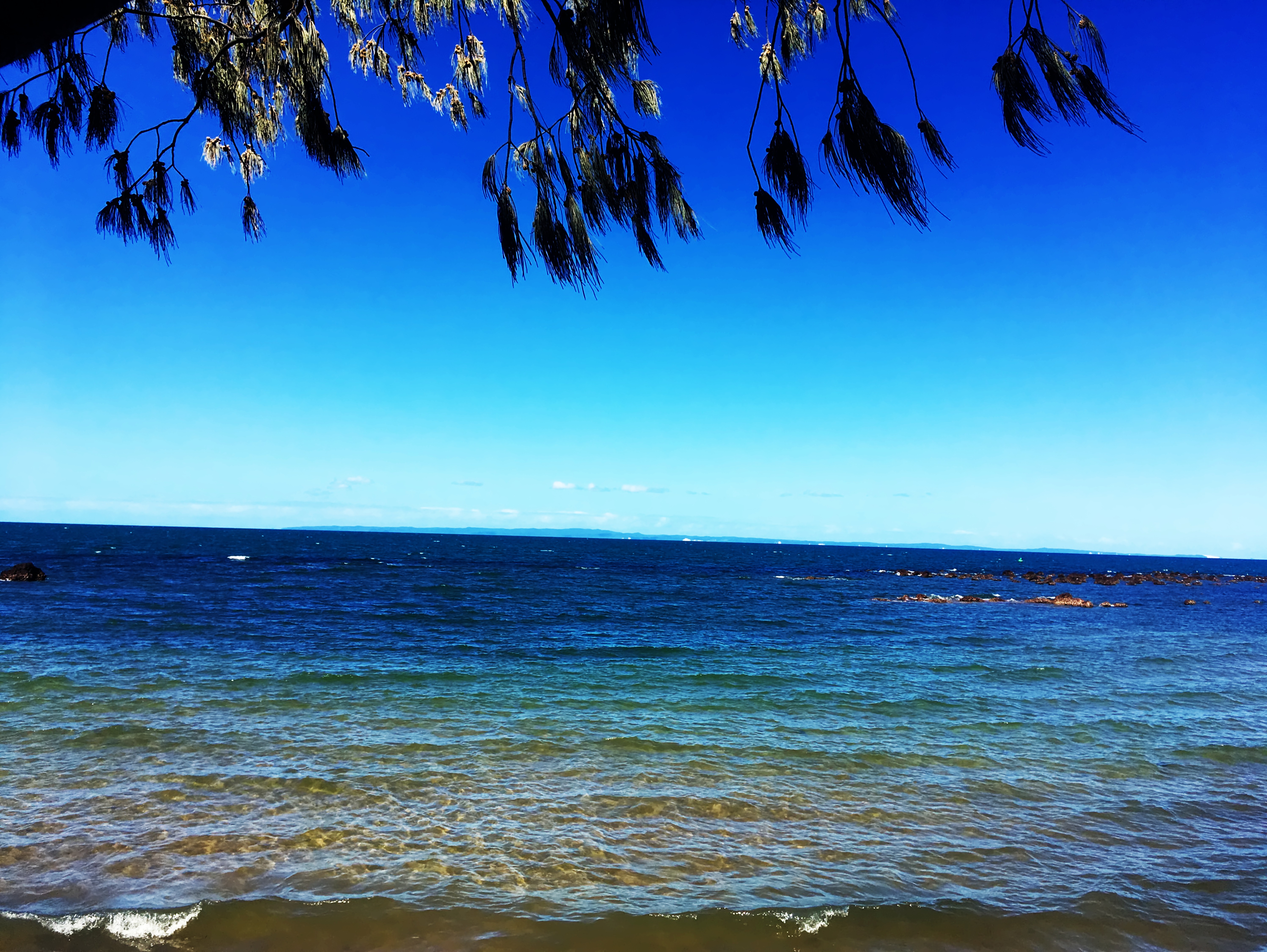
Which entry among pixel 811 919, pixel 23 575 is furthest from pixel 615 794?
pixel 23 575

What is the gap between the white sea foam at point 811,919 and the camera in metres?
4.55

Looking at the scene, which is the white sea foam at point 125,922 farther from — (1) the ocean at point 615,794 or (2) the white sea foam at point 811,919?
(2) the white sea foam at point 811,919

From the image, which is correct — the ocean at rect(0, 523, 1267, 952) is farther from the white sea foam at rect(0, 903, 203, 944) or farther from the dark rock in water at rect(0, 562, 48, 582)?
the dark rock in water at rect(0, 562, 48, 582)

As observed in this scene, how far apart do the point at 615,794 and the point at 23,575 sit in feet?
127

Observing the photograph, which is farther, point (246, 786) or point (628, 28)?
point (246, 786)

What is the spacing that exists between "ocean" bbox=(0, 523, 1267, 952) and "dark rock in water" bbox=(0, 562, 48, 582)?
56.4 feet

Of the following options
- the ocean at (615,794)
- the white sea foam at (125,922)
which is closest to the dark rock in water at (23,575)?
the ocean at (615,794)

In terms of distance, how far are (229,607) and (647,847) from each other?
81.6 feet

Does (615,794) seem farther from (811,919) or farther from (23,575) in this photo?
(23,575)

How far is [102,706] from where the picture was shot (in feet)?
33.9

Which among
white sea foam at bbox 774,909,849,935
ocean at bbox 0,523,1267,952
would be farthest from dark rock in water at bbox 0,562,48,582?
white sea foam at bbox 774,909,849,935

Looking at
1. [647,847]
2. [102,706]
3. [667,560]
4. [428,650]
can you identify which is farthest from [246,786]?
[667,560]

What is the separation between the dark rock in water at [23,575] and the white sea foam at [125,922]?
121 feet

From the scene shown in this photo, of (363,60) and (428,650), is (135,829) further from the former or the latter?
(428,650)
